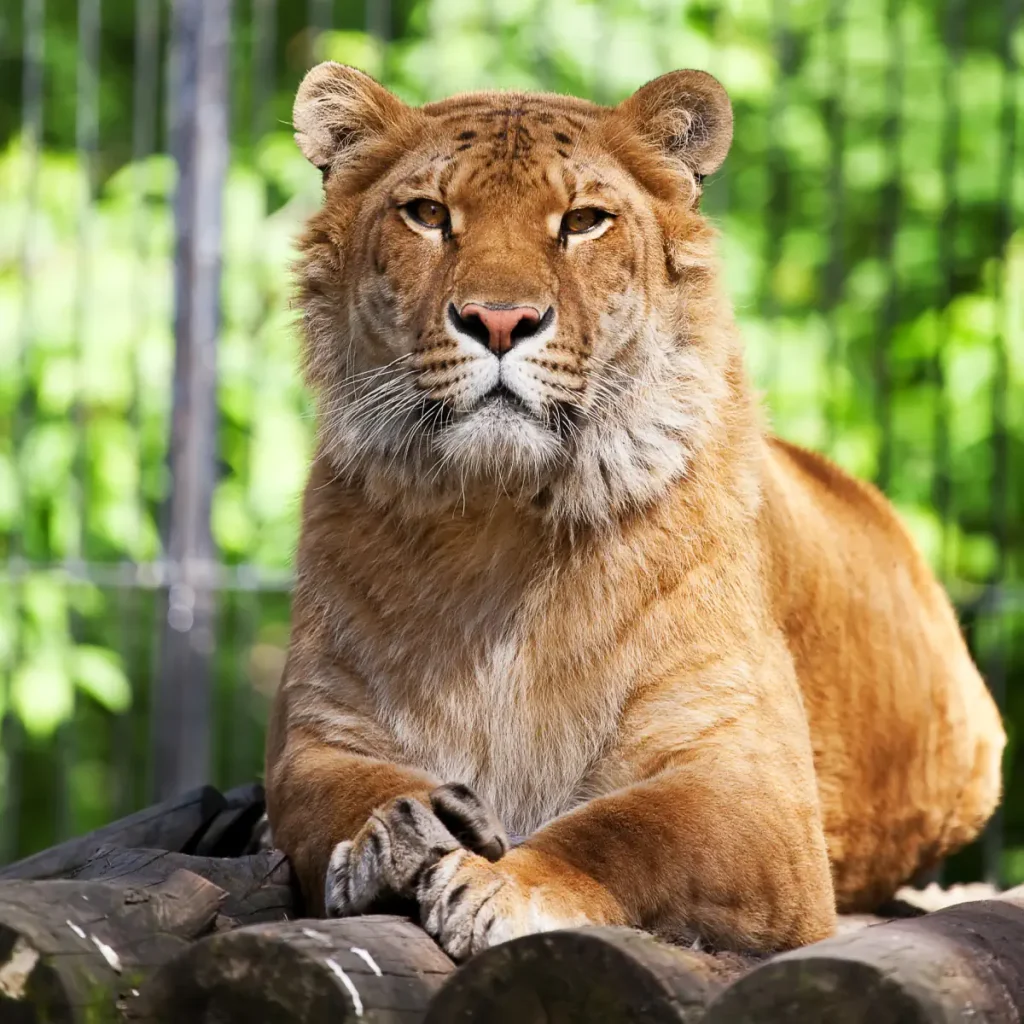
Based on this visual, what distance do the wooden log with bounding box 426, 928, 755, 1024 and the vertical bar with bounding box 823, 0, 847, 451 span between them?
475 cm

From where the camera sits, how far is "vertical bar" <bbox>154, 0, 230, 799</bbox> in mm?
6520

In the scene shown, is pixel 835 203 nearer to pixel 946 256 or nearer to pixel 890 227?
pixel 890 227

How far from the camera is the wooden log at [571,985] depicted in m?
2.11

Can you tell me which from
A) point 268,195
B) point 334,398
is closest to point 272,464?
point 268,195

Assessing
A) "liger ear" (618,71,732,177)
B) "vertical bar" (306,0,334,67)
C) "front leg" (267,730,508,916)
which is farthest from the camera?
"vertical bar" (306,0,334,67)

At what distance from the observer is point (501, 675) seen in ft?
10.2

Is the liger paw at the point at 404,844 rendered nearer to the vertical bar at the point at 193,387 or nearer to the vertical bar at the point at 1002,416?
the vertical bar at the point at 193,387

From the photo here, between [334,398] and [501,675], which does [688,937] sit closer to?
[501,675]

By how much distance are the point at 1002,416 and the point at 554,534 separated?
12.7ft

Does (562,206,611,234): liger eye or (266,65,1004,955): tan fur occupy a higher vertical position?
(562,206,611,234): liger eye

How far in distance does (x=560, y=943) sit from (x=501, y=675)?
1.02m

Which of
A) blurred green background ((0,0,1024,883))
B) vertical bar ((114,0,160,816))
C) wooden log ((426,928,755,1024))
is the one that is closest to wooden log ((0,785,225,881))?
wooden log ((426,928,755,1024))

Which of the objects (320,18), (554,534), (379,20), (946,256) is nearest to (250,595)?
(379,20)

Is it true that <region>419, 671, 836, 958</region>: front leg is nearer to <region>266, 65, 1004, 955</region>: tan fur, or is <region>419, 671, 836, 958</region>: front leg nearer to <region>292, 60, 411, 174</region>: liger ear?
<region>266, 65, 1004, 955</region>: tan fur
